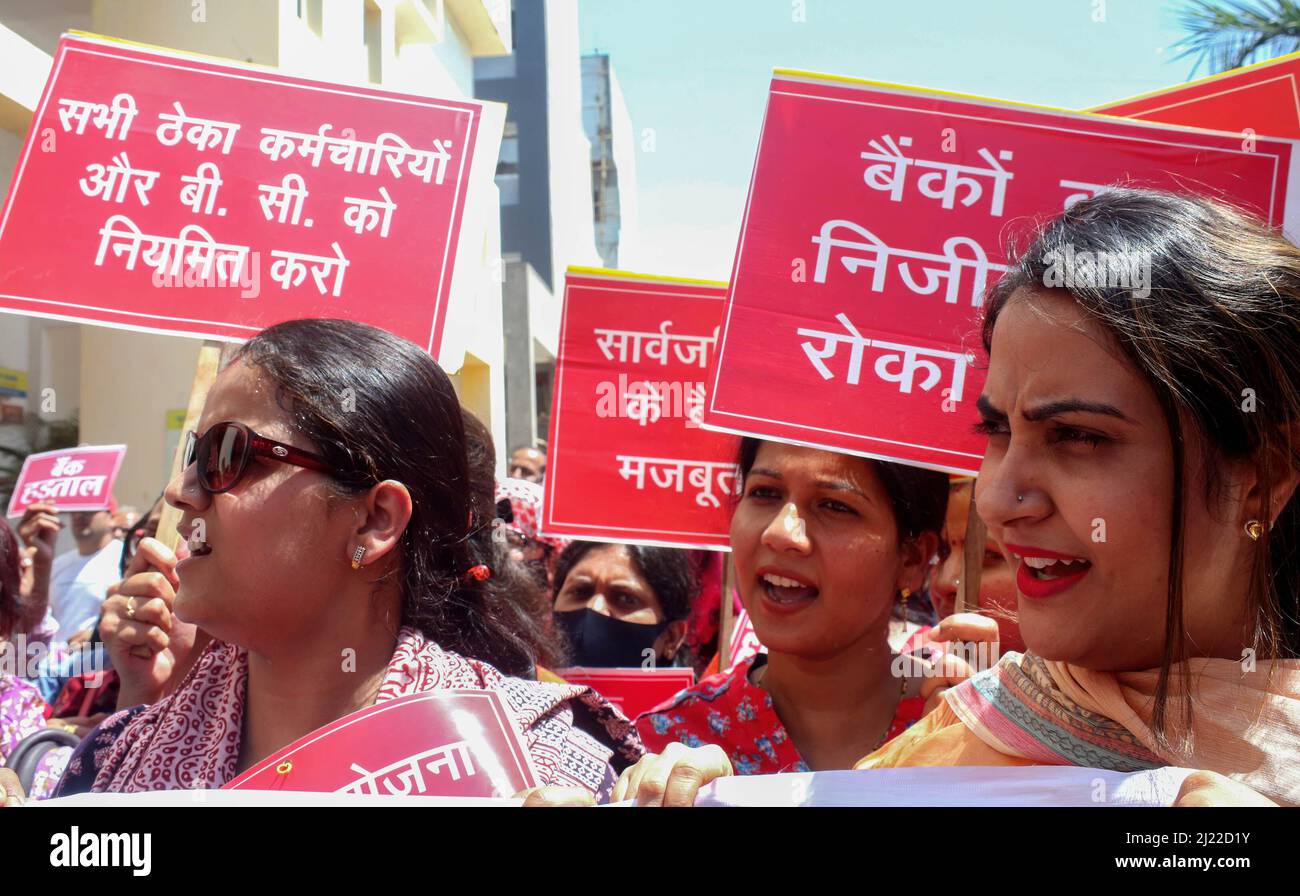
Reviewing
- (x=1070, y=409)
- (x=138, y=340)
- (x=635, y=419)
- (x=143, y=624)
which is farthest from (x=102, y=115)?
(x=138, y=340)

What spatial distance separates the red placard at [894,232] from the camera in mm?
2338

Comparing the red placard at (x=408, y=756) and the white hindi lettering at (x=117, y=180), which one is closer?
the red placard at (x=408, y=756)

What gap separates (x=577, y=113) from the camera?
27984 mm

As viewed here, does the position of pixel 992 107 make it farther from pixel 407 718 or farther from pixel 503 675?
pixel 407 718

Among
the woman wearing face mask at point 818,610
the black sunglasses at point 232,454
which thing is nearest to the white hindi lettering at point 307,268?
the black sunglasses at point 232,454

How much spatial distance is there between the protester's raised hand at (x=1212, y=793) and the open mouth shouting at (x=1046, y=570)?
28cm

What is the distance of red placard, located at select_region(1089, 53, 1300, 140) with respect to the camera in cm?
247

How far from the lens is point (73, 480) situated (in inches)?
212

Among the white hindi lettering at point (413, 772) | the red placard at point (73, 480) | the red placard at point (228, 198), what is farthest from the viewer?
the red placard at point (73, 480)

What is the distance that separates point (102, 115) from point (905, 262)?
1854mm

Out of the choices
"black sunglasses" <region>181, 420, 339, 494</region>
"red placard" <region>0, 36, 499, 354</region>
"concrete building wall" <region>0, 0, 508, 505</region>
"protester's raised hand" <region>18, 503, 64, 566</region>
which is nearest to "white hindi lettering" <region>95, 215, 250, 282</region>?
"red placard" <region>0, 36, 499, 354</region>

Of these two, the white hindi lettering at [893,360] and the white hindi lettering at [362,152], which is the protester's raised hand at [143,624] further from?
the white hindi lettering at [893,360]

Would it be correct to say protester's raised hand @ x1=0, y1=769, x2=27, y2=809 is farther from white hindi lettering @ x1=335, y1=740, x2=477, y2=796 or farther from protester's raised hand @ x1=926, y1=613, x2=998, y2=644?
protester's raised hand @ x1=926, y1=613, x2=998, y2=644
